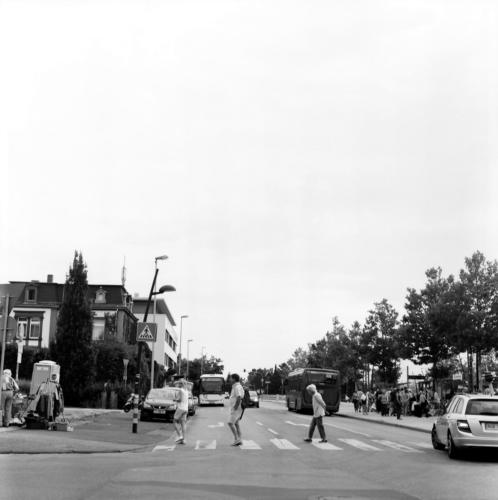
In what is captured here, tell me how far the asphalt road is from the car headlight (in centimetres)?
65

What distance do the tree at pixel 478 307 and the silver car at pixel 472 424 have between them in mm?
21336

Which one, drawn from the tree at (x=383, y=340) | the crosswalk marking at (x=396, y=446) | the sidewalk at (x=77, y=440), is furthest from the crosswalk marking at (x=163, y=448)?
the tree at (x=383, y=340)

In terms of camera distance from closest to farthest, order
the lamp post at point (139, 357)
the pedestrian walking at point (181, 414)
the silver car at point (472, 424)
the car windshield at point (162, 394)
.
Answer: the silver car at point (472, 424), the pedestrian walking at point (181, 414), the lamp post at point (139, 357), the car windshield at point (162, 394)

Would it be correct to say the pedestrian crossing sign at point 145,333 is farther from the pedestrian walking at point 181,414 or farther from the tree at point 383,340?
the tree at point 383,340

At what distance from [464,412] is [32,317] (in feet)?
200

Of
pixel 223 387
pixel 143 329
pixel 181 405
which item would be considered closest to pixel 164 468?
pixel 181 405

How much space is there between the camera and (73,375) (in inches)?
1937

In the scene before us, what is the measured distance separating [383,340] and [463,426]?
3649 centimetres

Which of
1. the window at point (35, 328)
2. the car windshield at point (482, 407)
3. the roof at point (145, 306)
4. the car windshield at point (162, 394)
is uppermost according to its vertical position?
the roof at point (145, 306)

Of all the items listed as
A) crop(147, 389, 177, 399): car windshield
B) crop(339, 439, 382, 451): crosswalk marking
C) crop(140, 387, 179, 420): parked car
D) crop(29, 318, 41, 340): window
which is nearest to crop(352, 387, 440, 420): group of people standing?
crop(147, 389, 177, 399): car windshield

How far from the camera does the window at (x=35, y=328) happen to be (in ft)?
232

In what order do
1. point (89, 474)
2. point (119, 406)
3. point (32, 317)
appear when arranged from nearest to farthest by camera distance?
point (89, 474) → point (119, 406) → point (32, 317)

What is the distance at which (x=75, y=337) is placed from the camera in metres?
50.3

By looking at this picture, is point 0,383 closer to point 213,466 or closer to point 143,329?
point 143,329
